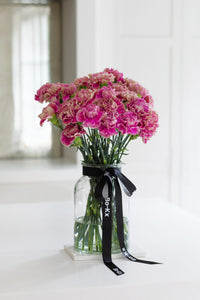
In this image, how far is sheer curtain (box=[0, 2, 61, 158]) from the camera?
10.5ft

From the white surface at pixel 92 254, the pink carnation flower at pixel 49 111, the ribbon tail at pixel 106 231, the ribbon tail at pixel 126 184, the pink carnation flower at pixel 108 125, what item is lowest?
the white surface at pixel 92 254

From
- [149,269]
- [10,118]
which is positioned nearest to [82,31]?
[10,118]

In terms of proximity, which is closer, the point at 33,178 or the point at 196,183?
the point at 33,178

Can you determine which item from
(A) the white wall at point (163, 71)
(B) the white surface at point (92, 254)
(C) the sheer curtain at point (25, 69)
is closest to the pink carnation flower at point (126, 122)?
(B) the white surface at point (92, 254)

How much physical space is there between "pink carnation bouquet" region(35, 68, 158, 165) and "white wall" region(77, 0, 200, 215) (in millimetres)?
1795

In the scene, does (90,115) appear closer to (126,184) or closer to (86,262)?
(126,184)

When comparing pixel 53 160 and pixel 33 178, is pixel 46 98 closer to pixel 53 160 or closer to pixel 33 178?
pixel 33 178

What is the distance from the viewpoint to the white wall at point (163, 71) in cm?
307

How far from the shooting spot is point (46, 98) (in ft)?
4.08

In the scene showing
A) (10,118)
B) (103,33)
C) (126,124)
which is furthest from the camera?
(10,118)

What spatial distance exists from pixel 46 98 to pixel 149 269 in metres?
0.50

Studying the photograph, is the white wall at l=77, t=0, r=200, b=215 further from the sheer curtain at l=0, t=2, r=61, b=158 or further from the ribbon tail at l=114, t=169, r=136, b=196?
the ribbon tail at l=114, t=169, r=136, b=196

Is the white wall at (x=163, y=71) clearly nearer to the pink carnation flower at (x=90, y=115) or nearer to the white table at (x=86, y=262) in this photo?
the white table at (x=86, y=262)

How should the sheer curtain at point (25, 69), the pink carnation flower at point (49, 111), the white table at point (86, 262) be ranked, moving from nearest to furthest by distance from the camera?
the white table at point (86, 262), the pink carnation flower at point (49, 111), the sheer curtain at point (25, 69)
